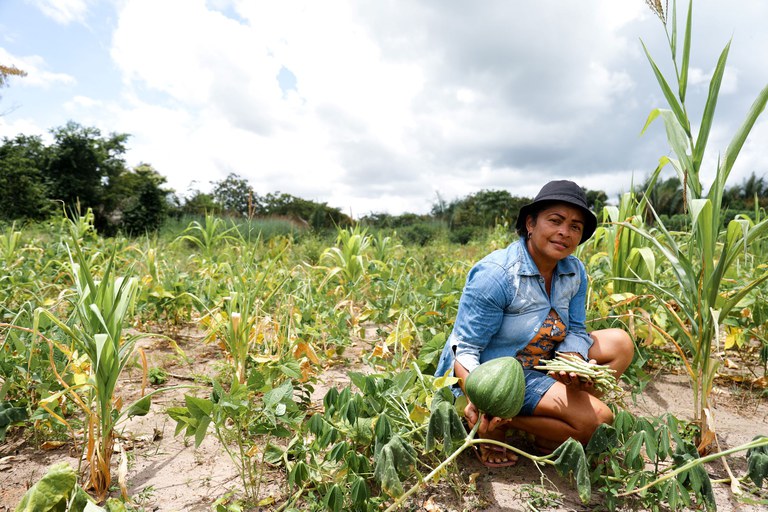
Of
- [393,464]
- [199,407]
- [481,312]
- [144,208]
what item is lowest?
[393,464]

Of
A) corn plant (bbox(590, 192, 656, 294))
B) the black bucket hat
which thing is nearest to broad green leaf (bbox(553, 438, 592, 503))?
the black bucket hat

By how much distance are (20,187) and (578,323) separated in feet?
56.4

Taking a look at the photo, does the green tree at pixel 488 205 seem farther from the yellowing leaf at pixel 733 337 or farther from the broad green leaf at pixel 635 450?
the broad green leaf at pixel 635 450

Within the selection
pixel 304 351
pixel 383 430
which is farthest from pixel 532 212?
pixel 304 351

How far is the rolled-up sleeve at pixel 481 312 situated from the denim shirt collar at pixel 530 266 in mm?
90

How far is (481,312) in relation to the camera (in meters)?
1.65

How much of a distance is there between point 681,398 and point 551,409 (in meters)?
1.10

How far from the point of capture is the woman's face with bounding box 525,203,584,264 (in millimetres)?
1668

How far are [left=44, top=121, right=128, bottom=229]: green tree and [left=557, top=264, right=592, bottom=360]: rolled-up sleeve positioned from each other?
687 inches

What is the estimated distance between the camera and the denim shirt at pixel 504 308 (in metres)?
1.65

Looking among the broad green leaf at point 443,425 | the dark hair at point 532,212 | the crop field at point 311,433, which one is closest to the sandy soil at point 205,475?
the crop field at point 311,433

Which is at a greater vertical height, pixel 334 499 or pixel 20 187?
pixel 20 187

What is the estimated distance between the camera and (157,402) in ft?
6.69

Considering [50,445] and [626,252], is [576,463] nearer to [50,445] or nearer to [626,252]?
[626,252]
